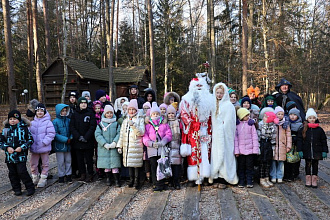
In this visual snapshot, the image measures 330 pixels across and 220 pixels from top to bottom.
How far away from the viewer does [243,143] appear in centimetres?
451

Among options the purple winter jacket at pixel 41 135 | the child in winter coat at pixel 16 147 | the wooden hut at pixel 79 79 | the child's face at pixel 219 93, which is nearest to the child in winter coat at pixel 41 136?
the purple winter jacket at pixel 41 135

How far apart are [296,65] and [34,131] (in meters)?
17.8

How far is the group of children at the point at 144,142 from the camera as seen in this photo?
4457mm

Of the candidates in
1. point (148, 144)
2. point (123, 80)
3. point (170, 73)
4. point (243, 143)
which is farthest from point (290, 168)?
point (170, 73)

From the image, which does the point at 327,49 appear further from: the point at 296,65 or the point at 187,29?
the point at 187,29

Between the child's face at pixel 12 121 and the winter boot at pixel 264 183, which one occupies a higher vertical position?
the child's face at pixel 12 121

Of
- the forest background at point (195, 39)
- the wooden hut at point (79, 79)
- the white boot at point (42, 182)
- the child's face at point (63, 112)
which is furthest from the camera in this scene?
the wooden hut at point (79, 79)

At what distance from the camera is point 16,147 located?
4348 mm

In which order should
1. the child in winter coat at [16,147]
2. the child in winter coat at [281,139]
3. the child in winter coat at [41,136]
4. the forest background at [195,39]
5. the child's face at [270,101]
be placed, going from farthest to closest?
the forest background at [195,39]
the child's face at [270,101]
the child in winter coat at [41,136]
the child in winter coat at [281,139]
the child in winter coat at [16,147]

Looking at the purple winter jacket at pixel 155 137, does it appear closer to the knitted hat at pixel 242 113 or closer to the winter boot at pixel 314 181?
the knitted hat at pixel 242 113

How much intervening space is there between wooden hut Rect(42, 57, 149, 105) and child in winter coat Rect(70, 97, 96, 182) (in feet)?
41.5

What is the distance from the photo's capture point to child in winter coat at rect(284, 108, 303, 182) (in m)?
4.85

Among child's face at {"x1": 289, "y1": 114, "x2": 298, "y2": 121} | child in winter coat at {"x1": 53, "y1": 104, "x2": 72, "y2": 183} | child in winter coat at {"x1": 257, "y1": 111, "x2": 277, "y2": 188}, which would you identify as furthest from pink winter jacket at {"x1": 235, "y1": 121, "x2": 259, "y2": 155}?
child in winter coat at {"x1": 53, "y1": 104, "x2": 72, "y2": 183}

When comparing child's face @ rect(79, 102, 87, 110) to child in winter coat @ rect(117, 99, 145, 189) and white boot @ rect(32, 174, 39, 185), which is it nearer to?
child in winter coat @ rect(117, 99, 145, 189)
